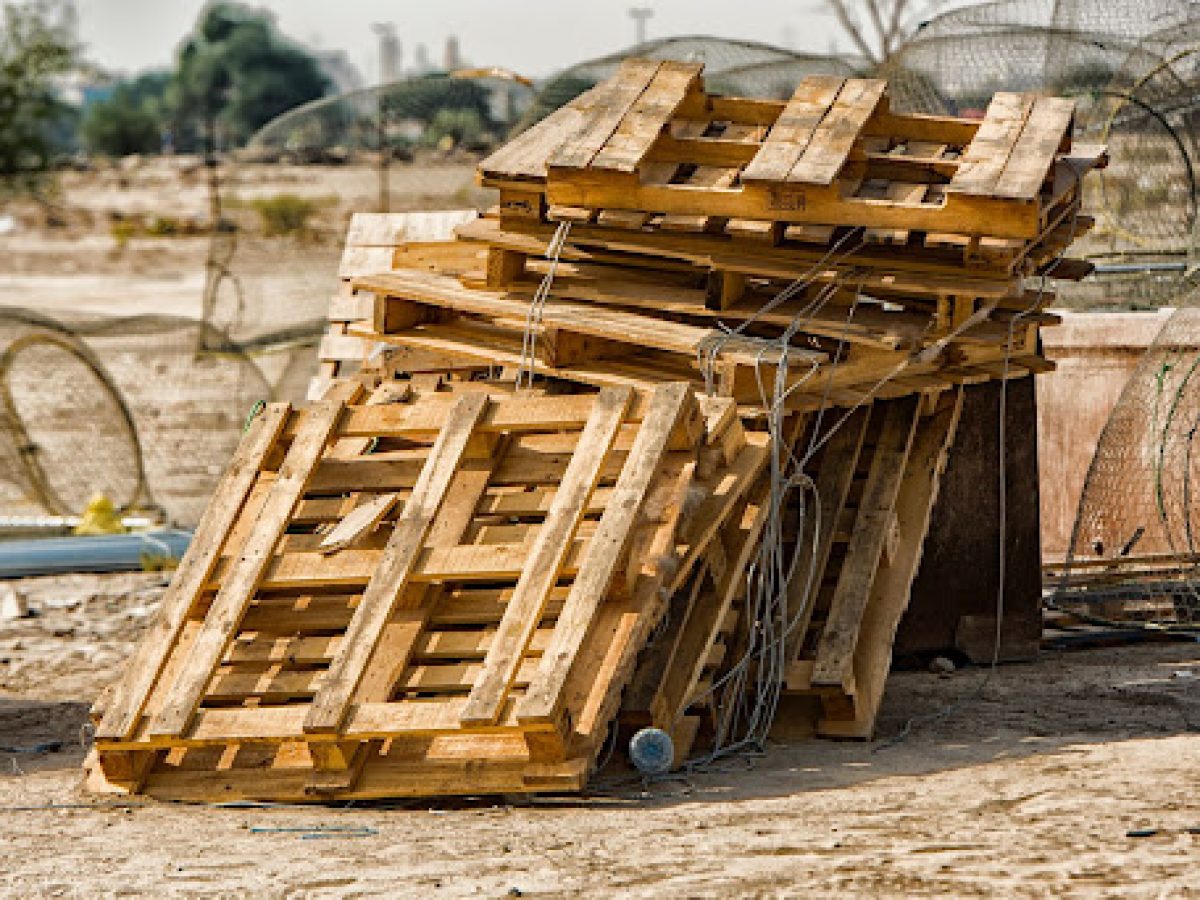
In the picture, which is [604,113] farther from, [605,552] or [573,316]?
[605,552]

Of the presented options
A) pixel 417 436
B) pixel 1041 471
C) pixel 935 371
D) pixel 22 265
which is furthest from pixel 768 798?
pixel 22 265

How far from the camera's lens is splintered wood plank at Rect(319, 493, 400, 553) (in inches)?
261

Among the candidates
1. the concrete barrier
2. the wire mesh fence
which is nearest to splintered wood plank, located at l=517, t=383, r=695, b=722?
the wire mesh fence

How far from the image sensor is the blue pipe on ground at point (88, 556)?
11078 mm

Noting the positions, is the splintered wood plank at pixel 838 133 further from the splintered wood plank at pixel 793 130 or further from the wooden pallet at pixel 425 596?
the wooden pallet at pixel 425 596

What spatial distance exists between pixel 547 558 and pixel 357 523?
807mm

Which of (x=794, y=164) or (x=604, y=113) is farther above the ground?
(x=604, y=113)

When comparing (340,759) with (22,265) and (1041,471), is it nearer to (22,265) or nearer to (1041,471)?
(1041,471)

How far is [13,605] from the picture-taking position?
1037 centimetres

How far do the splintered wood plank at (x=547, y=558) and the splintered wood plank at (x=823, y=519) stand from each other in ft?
3.43

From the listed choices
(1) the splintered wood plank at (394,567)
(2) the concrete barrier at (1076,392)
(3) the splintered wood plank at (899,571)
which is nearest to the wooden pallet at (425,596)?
(1) the splintered wood plank at (394,567)

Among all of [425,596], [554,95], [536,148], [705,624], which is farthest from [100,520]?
[705,624]

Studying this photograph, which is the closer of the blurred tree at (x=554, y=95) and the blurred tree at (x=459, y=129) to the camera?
the blurred tree at (x=554, y=95)

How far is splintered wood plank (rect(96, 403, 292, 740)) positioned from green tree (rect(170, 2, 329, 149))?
46.3 meters
